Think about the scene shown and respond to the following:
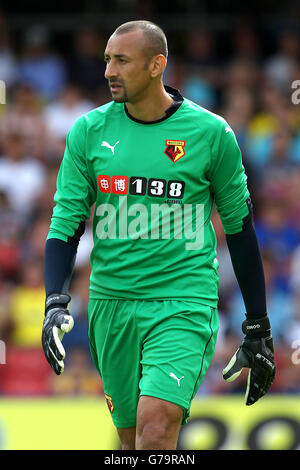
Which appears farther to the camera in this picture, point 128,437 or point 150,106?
point 128,437

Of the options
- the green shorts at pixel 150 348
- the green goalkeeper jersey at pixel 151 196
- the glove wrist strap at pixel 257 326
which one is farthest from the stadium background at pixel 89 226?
the green goalkeeper jersey at pixel 151 196

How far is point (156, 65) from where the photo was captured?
15.7 feet

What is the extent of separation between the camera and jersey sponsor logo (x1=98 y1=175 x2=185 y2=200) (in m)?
4.70

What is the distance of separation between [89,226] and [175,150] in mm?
5247

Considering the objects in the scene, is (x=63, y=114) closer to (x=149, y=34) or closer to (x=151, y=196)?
(x=149, y=34)

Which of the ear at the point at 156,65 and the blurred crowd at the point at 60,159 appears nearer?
the ear at the point at 156,65

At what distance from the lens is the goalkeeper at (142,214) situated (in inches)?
184

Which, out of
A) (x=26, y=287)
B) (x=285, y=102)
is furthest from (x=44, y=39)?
(x=26, y=287)

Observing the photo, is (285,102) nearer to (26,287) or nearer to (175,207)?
(26,287)

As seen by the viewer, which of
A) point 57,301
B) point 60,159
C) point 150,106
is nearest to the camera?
point 57,301

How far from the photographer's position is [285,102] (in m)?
11.0

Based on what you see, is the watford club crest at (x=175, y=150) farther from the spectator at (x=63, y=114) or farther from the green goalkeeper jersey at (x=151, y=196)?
the spectator at (x=63, y=114)

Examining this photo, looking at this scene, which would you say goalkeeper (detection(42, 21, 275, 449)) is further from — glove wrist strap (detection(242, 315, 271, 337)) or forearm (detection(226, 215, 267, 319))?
glove wrist strap (detection(242, 315, 271, 337))

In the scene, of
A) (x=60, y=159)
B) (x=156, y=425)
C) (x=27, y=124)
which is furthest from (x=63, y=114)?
(x=156, y=425)
